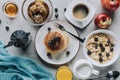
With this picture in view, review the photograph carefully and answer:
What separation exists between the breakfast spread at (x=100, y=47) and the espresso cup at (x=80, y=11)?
0.21ft

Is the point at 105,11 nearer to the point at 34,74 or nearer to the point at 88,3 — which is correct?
the point at 88,3

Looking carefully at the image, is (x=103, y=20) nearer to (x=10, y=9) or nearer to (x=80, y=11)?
(x=80, y=11)

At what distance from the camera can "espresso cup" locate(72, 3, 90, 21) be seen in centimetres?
133

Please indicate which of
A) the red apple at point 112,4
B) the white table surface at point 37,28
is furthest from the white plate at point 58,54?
the red apple at point 112,4

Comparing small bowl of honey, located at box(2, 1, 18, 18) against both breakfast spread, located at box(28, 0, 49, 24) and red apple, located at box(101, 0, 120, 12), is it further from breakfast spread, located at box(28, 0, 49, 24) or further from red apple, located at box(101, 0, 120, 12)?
red apple, located at box(101, 0, 120, 12)

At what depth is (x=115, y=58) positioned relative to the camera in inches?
52.2

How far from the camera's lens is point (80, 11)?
52.8 inches

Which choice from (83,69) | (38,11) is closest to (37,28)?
(38,11)

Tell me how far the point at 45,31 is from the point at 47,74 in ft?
0.41

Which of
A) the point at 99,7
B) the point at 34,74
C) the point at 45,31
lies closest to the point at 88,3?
the point at 99,7

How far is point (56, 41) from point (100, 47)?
13 cm

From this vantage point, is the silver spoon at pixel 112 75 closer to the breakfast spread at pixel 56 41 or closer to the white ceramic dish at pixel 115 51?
the white ceramic dish at pixel 115 51

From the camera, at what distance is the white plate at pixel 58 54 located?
1.34 m

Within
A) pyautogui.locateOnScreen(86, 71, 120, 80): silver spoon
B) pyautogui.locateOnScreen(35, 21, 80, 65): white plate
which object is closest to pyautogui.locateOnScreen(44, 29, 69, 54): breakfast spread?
pyautogui.locateOnScreen(35, 21, 80, 65): white plate
